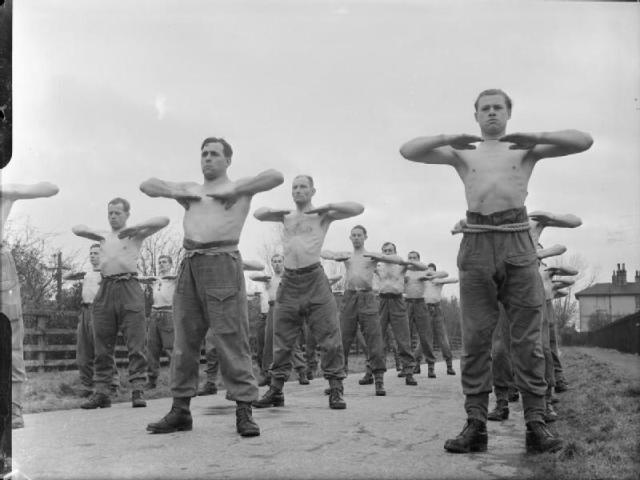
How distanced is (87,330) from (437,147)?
7.56 meters

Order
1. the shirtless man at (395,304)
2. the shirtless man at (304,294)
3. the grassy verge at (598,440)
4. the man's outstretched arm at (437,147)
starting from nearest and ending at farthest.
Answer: the grassy verge at (598,440)
the man's outstretched arm at (437,147)
the shirtless man at (304,294)
the shirtless man at (395,304)

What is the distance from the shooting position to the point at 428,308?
15.4 meters

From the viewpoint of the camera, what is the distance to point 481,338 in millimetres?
4504

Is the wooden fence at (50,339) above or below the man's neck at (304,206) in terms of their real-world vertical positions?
below

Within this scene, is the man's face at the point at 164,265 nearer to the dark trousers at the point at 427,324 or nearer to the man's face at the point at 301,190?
the dark trousers at the point at 427,324

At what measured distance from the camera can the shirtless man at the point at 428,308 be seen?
43.5 ft

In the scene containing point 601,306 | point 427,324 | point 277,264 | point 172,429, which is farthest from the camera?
point 601,306

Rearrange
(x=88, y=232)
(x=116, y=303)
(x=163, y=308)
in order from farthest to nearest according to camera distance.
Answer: (x=163, y=308) → (x=88, y=232) → (x=116, y=303)

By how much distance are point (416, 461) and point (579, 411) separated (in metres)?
2.80

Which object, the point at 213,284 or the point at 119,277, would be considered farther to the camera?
the point at 119,277

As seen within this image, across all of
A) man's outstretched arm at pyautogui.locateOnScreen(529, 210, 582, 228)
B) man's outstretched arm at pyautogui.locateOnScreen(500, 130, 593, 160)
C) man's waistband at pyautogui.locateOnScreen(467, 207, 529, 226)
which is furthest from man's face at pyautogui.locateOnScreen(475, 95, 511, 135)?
man's outstretched arm at pyautogui.locateOnScreen(529, 210, 582, 228)

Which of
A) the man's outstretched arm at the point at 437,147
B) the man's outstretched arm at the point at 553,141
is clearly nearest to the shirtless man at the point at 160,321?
the man's outstretched arm at the point at 437,147

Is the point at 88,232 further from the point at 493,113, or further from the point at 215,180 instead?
the point at 493,113

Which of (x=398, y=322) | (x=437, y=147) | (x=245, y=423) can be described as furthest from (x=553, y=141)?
(x=398, y=322)
